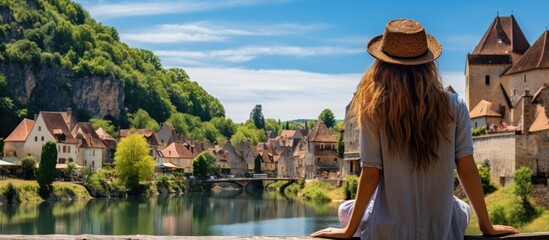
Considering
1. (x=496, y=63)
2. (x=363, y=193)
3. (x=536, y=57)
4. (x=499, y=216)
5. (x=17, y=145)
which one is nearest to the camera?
(x=363, y=193)

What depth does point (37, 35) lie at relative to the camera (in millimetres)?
134375

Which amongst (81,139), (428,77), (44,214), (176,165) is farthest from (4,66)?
(428,77)

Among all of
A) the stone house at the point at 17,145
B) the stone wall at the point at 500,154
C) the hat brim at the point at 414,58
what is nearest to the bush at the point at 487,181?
the stone wall at the point at 500,154

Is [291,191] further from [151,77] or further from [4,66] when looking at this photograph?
[151,77]

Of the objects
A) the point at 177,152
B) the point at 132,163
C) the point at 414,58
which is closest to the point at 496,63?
the point at 132,163

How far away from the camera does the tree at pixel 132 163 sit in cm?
7475

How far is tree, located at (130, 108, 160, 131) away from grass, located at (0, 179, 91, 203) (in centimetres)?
7429

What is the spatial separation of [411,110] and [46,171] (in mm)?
59949

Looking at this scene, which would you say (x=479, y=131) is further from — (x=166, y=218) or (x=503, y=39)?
(x=166, y=218)

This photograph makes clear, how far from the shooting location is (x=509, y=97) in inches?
2172

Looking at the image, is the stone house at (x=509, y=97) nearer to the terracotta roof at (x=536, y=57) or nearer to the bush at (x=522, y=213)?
the terracotta roof at (x=536, y=57)

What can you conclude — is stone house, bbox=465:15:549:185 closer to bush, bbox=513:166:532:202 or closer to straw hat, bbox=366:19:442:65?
bush, bbox=513:166:532:202

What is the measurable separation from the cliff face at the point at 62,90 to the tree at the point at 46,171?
59.9 metres

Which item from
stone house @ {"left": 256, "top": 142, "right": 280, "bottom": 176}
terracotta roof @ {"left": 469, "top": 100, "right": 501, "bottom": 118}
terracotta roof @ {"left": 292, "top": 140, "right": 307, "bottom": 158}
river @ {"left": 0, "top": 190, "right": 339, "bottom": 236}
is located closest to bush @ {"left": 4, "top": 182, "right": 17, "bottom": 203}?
river @ {"left": 0, "top": 190, "right": 339, "bottom": 236}
